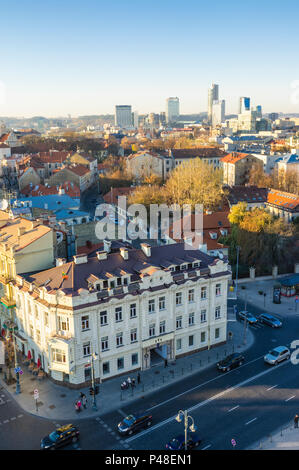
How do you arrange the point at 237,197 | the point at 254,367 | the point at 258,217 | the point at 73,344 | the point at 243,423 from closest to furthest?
the point at 243,423 < the point at 73,344 < the point at 254,367 < the point at 258,217 < the point at 237,197

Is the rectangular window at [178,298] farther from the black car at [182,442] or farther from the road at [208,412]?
the black car at [182,442]

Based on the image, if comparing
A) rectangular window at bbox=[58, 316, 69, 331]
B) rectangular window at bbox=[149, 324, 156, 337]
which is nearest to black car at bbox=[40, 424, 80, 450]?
rectangular window at bbox=[58, 316, 69, 331]

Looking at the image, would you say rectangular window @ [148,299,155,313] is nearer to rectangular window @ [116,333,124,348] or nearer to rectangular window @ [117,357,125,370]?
rectangular window @ [116,333,124,348]

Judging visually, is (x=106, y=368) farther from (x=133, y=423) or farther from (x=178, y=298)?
(x=178, y=298)

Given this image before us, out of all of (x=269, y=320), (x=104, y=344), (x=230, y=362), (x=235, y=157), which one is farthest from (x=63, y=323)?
(x=235, y=157)

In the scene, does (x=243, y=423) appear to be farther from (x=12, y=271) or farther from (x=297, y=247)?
(x=297, y=247)

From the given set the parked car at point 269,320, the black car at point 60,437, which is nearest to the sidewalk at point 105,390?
the black car at point 60,437
